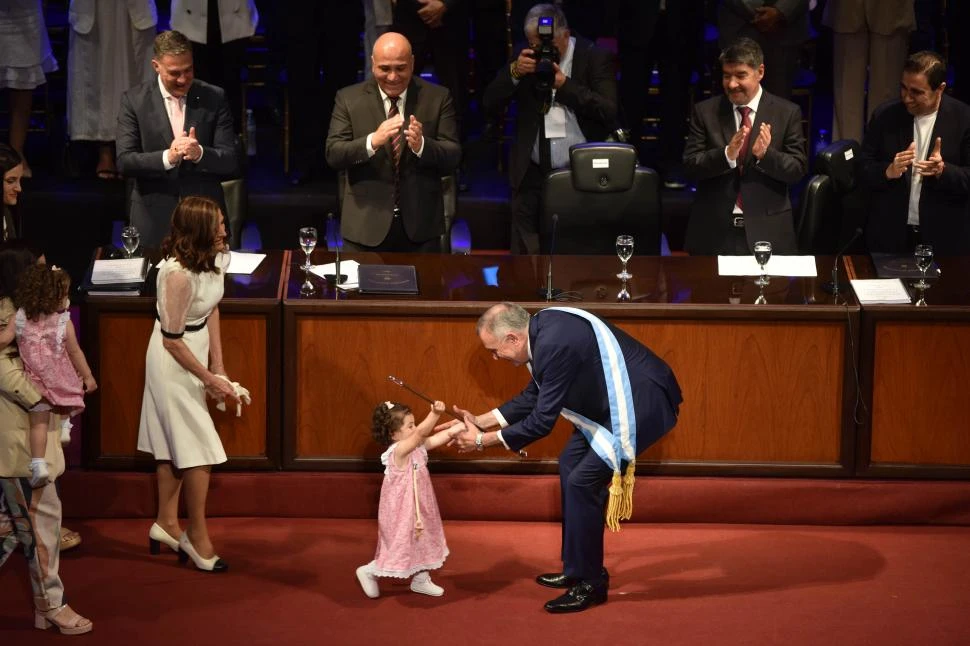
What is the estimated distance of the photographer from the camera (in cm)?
708

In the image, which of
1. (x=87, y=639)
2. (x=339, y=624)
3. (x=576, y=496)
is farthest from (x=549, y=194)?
(x=87, y=639)

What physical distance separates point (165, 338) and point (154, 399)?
25 centimetres

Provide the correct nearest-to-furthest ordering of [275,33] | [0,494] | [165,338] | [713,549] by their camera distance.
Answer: [0,494], [165,338], [713,549], [275,33]

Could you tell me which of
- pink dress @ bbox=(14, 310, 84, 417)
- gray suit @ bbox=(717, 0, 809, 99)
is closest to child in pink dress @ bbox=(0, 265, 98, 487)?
pink dress @ bbox=(14, 310, 84, 417)

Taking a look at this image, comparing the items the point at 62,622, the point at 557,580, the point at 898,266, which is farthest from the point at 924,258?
the point at 62,622

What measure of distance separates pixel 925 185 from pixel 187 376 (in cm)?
353

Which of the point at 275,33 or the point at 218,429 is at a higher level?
the point at 275,33

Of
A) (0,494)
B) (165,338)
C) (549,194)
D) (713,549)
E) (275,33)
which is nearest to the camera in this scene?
(0,494)

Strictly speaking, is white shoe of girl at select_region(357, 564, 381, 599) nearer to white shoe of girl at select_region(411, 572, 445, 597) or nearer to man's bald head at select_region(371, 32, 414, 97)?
white shoe of girl at select_region(411, 572, 445, 597)

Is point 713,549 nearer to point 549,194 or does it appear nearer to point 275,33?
point 549,194

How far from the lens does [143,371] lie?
563 cm

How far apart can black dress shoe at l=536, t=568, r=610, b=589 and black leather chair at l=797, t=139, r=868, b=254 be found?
7.51 feet

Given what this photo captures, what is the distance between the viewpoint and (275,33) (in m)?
8.33

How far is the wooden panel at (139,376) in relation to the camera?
→ 5609mm
